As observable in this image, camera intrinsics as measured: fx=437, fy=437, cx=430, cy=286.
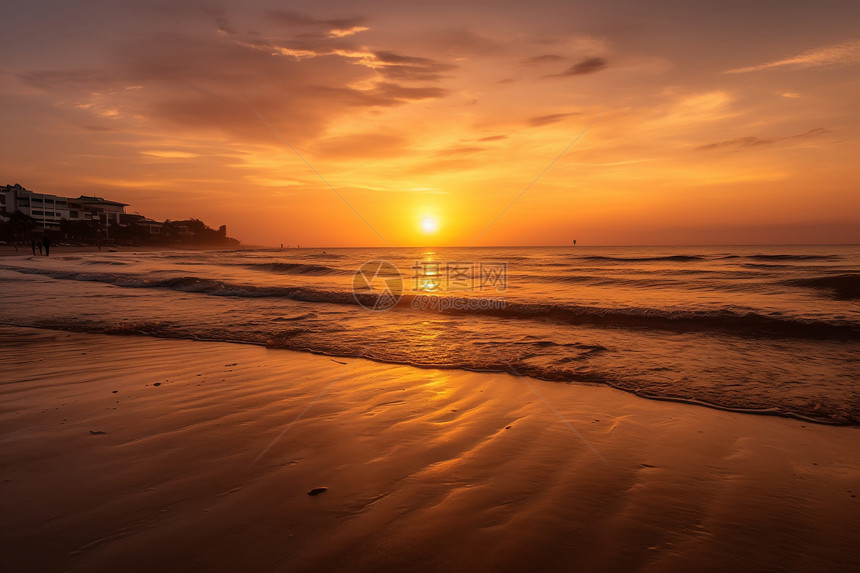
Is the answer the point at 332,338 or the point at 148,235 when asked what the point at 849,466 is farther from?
the point at 148,235

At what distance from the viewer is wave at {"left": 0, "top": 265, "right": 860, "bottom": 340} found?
31.7ft

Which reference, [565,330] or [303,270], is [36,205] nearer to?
[303,270]

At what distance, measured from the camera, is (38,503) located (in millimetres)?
2689

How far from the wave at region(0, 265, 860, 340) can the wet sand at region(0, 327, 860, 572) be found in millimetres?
6330

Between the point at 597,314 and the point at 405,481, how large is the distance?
10040mm

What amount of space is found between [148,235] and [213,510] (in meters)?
127

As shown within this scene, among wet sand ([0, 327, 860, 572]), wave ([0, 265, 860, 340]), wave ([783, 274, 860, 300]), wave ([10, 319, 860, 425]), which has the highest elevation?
wave ([783, 274, 860, 300])

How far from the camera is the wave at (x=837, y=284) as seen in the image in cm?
1566

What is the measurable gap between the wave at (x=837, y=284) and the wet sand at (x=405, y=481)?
1567 cm

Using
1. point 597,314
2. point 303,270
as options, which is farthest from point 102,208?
point 597,314

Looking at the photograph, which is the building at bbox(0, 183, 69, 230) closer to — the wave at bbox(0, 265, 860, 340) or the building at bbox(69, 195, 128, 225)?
the building at bbox(69, 195, 128, 225)

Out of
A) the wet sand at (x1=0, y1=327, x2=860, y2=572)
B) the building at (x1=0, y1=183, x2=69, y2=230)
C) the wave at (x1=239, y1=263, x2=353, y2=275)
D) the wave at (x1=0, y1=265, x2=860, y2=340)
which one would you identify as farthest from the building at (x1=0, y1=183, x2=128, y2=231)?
the wet sand at (x1=0, y1=327, x2=860, y2=572)

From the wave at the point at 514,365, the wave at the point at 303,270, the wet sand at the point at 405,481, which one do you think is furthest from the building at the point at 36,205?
the wet sand at the point at 405,481

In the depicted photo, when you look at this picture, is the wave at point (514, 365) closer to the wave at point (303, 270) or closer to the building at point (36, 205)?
the wave at point (303, 270)
